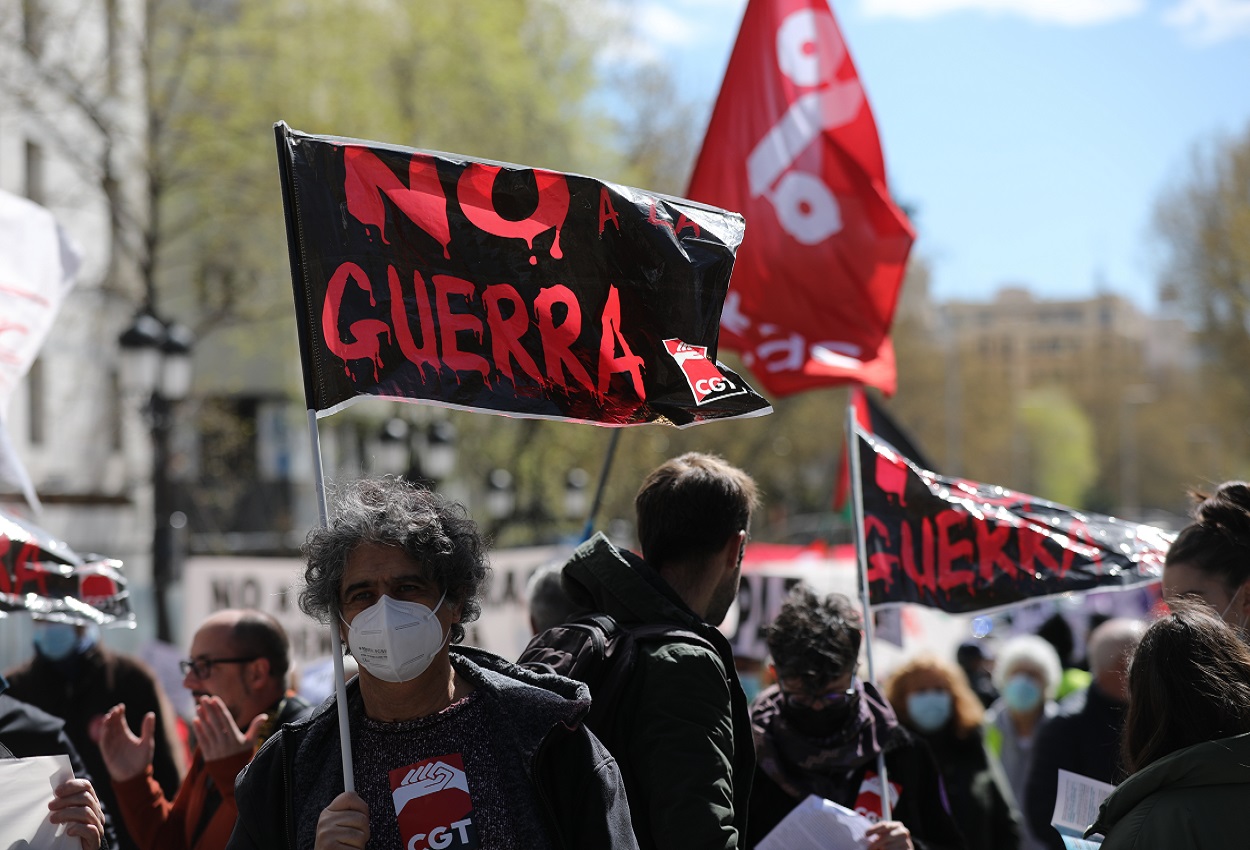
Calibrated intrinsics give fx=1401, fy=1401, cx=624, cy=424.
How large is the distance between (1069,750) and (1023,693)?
2873 millimetres

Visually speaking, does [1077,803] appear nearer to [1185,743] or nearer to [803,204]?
[1185,743]

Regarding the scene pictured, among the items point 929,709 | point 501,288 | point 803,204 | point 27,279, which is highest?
point 803,204

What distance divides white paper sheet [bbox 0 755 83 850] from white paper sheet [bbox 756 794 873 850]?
173 cm

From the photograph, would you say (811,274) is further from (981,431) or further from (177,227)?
(981,431)

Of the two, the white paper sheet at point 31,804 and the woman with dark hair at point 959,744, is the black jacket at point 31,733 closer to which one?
the white paper sheet at point 31,804

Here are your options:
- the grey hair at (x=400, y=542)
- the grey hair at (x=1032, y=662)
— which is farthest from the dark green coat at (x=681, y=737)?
the grey hair at (x=1032, y=662)


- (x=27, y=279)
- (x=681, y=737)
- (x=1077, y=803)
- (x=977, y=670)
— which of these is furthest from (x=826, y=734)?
(x=977, y=670)

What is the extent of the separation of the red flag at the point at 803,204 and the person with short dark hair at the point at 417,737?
3714 millimetres

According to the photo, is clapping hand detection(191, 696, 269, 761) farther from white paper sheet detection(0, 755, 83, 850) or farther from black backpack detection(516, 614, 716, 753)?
black backpack detection(516, 614, 716, 753)

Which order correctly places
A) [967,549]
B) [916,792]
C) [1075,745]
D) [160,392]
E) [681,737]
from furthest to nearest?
[160,392] < [1075,745] < [967,549] < [916,792] < [681,737]

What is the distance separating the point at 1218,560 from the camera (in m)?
3.65

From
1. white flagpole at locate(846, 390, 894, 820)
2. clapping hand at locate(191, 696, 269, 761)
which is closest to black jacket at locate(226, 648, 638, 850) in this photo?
clapping hand at locate(191, 696, 269, 761)

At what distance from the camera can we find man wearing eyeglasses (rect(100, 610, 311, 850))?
370 centimetres

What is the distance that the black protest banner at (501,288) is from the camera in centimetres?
325
